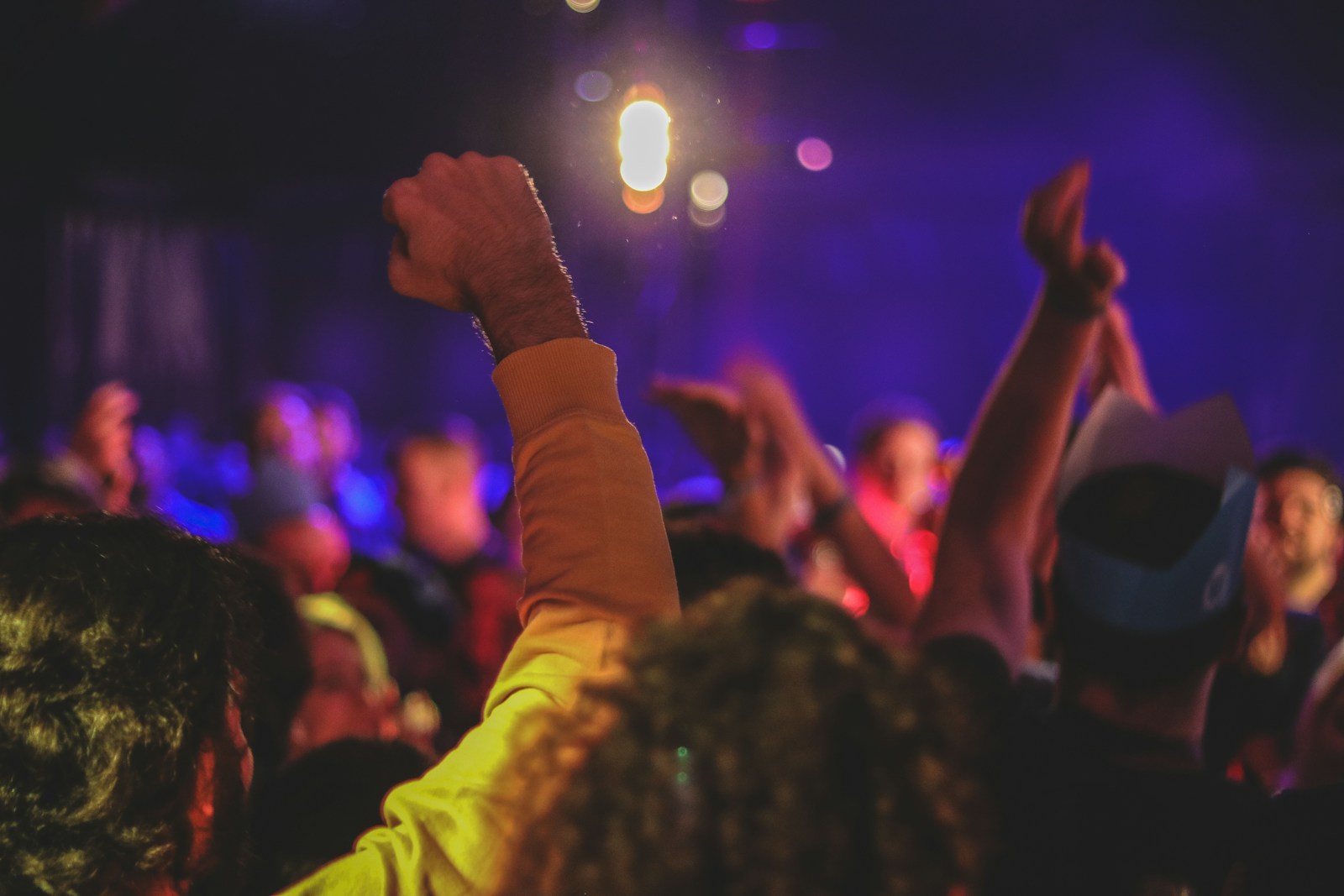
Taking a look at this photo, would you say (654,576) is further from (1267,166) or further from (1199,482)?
(1267,166)

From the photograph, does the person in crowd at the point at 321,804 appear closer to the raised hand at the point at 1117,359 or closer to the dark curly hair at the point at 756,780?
the dark curly hair at the point at 756,780

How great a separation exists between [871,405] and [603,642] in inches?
353

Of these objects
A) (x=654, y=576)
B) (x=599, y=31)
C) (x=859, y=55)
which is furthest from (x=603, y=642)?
(x=859, y=55)

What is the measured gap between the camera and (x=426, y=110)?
5375 millimetres

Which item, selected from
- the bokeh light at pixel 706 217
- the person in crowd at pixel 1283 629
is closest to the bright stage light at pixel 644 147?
the person in crowd at pixel 1283 629

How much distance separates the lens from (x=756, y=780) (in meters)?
0.58

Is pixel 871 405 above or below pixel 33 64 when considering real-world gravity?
below

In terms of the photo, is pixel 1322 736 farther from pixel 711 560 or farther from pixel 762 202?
pixel 762 202

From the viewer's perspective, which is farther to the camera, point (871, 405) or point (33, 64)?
point (871, 405)

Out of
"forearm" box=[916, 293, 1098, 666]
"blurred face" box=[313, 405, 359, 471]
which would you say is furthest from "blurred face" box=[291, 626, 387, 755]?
"blurred face" box=[313, 405, 359, 471]

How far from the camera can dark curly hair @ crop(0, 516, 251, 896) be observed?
0.86 meters

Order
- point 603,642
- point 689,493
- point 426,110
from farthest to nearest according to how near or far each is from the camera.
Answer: point 426,110, point 689,493, point 603,642

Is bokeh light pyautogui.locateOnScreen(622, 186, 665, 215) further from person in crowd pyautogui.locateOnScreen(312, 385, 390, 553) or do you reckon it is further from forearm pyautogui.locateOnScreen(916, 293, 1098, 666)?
person in crowd pyautogui.locateOnScreen(312, 385, 390, 553)

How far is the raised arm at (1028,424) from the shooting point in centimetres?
152
